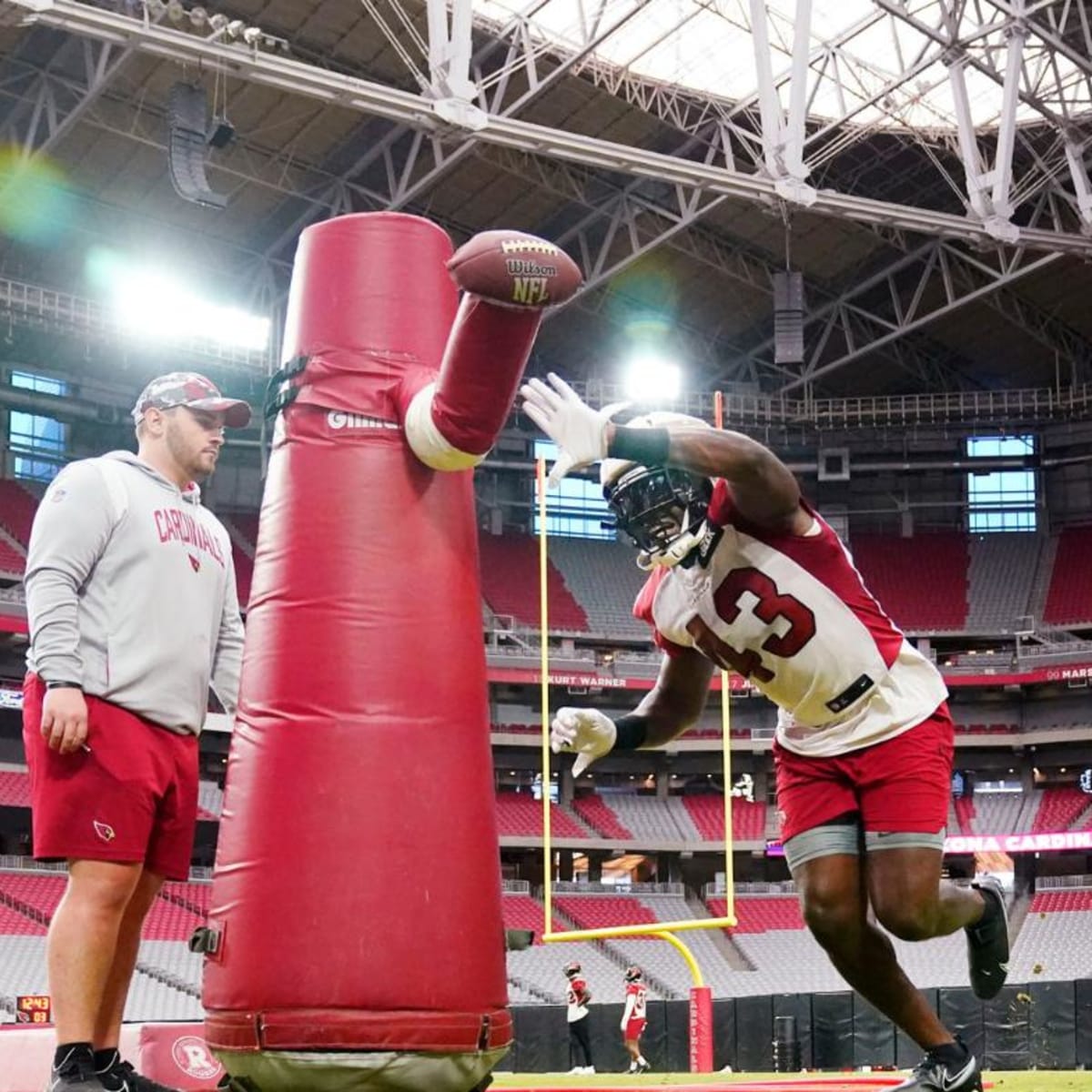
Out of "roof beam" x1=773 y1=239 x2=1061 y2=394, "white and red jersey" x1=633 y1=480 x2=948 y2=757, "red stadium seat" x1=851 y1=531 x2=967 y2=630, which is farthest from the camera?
"red stadium seat" x1=851 y1=531 x2=967 y2=630

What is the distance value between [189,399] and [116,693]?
2.67 ft

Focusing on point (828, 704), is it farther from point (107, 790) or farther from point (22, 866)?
point (22, 866)

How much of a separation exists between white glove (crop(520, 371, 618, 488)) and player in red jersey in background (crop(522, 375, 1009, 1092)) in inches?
17.0

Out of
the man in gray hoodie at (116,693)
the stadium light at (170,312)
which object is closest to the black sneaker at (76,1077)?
the man in gray hoodie at (116,693)

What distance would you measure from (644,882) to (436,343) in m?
27.4

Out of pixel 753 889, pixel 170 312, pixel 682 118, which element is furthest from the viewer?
pixel 753 889

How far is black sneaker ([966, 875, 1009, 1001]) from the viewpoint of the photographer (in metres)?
4.34

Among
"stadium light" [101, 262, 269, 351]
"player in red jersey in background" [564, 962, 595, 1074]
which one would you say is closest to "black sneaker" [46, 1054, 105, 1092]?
"player in red jersey in background" [564, 962, 595, 1074]

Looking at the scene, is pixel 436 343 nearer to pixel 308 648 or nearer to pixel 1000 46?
pixel 308 648

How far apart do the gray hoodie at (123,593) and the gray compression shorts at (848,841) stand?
1624 millimetres

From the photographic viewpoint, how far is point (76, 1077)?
3.21 metres

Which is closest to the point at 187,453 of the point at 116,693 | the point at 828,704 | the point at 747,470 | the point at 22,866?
the point at 116,693

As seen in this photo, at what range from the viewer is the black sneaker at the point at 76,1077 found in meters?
3.19

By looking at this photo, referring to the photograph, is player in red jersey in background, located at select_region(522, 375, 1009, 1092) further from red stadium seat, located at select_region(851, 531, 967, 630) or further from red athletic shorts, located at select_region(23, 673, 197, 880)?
red stadium seat, located at select_region(851, 531, 967, 630)
